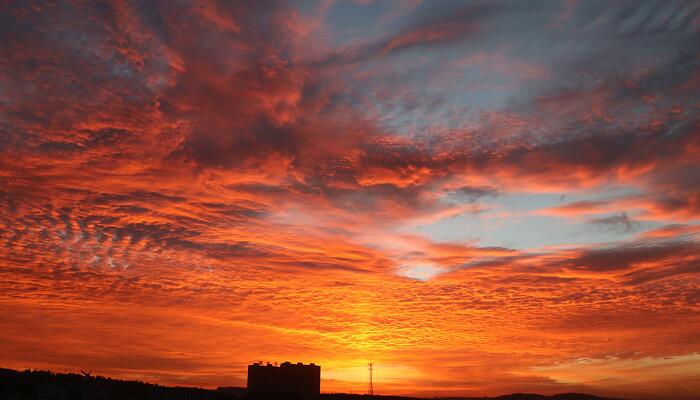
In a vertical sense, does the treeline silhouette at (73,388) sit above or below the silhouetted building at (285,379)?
below

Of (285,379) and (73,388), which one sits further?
(285,379)

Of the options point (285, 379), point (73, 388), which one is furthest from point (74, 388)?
point (285, 379)

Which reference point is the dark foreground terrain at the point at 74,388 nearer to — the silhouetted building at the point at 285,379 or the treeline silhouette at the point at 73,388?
the treeline silhouette at the point at 73,388

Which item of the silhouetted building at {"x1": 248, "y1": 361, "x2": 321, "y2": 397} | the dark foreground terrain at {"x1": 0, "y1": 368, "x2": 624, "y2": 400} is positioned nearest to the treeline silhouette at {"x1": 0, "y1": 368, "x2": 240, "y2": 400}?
the dark foreground terrain at {"x1": 0, "y1": 368, "x2": 624, "y2": 400}

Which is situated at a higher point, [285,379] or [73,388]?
[285,379]

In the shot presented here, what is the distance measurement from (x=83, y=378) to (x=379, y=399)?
105m

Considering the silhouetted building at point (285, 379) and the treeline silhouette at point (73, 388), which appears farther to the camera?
the silhouetted building at point (285, 379)

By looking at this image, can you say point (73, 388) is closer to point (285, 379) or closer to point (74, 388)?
point (74, 388)

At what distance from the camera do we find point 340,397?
157875mm

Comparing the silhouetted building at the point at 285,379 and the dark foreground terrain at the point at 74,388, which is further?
the silhouetted building at the point at 285,379

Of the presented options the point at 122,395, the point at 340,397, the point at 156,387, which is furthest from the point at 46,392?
the point at 340,397

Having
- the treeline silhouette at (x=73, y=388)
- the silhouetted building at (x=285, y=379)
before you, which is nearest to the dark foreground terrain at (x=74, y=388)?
the treeline silhouette at (x=73, y=388)

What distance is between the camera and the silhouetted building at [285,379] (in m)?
170

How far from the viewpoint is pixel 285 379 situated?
170 meters
